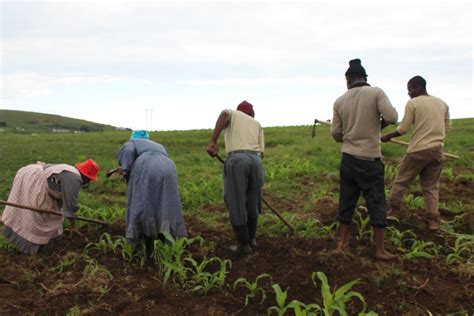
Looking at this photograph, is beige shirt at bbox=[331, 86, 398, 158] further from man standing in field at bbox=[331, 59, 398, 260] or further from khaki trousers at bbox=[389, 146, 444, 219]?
khaki trousers at bbox=[389, 146, 444, 219]

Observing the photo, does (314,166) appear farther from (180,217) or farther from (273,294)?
(273,294)

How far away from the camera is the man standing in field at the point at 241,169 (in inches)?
193

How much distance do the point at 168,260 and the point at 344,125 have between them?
2.23m

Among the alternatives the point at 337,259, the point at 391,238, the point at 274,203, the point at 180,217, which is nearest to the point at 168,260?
the point at 180,217

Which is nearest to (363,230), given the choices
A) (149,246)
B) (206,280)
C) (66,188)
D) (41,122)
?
(206,280)

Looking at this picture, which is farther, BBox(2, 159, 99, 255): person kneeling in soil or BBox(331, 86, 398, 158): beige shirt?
BBox(2, 159, 99, 255): person kneeling in soil

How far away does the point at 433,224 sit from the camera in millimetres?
5566

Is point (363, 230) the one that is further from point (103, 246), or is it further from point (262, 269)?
point (103, 246)

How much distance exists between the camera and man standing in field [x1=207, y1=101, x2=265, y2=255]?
4902mm

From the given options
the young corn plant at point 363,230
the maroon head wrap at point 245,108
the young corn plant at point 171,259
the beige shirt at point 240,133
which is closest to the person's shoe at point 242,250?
the young corn plant at point 171,259

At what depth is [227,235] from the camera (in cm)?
578

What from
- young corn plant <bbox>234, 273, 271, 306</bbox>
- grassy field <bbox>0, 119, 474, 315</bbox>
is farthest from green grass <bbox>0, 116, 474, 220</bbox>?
young corn plant <bbox>234, 273, 271, 306</bbox>

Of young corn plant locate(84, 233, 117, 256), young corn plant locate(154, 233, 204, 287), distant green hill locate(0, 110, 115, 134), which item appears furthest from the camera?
distant green hill locate(0, 110, 115, 134)

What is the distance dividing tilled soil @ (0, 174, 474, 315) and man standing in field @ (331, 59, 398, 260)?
0.49 metres
